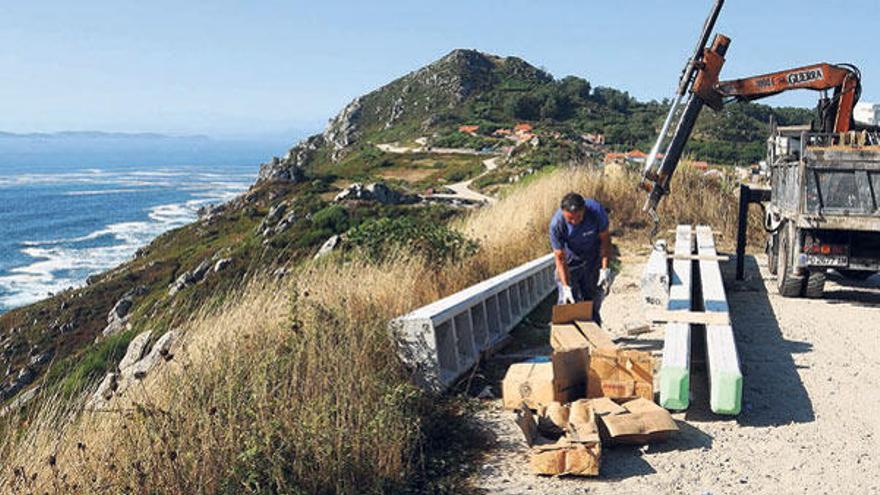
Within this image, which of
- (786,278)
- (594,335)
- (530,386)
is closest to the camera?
(530,386)

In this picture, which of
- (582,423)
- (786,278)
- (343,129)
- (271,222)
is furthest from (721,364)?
(343,129)

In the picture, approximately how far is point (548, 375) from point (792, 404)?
204 cm

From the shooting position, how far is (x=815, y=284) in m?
11.2

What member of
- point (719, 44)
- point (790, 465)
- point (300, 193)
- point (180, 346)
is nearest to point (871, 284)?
point (719, 44)

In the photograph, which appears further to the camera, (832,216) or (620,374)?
(832,216)

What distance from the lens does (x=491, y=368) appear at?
7863 millimetres

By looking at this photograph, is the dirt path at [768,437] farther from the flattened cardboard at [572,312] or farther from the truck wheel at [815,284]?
the truck wheel at [815,284]

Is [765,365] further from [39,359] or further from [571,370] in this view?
[39,359]

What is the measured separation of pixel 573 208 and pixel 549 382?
191 cm

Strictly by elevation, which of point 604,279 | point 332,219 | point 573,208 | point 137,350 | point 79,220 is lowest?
point 79,220

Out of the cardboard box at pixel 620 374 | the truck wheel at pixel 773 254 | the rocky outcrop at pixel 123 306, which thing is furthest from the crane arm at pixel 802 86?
the rocky outcrop at pixel 123 306

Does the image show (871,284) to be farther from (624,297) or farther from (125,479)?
(125,479)

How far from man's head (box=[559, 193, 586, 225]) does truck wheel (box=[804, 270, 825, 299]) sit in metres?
5.03

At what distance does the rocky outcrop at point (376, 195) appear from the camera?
41.7m
